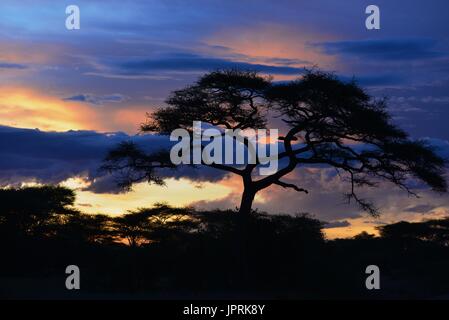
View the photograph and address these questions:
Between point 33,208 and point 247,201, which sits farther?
point 33,208

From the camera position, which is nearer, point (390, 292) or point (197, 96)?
point (197, 96)

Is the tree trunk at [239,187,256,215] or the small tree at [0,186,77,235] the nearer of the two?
the tree trunk at [239,187,256,215]

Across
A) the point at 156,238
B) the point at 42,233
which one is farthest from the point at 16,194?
the point at 156,238

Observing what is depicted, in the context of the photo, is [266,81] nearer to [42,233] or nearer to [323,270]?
[323,270]

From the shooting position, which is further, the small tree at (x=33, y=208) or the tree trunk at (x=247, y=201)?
the small tree at (x=33, y=208)

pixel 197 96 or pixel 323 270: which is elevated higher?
pixel 197 96

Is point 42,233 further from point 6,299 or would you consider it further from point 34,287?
point 6,299

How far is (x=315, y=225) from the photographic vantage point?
33.1 m

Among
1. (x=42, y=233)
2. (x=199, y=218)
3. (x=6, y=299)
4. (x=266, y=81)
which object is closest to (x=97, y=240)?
(x=42, y=233)

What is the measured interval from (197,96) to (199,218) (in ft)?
20.3

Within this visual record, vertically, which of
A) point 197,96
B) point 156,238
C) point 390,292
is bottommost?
point 390,292
